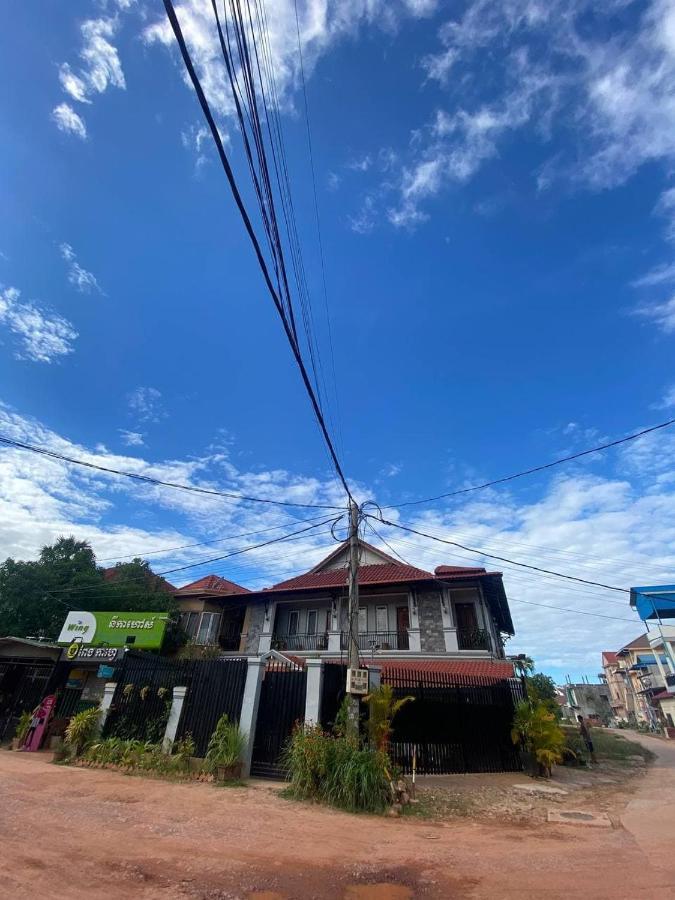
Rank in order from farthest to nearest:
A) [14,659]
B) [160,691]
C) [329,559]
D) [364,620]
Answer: [329,559] < [364,620] < [14,659] < [160,691]

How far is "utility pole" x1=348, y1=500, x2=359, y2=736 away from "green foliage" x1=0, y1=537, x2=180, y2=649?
14.1 meters

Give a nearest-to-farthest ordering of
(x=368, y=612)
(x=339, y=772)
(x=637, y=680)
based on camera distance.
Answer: (x=339, y=772), (x=368, y=612), (x=637, y=680)

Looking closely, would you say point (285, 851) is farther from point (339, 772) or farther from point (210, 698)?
point (210, 698)

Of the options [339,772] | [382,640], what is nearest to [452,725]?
[339,772]

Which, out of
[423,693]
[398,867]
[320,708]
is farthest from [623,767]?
[398,867]

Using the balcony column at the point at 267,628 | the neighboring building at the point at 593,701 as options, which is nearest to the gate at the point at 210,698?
the balcony column at the point at 267,628

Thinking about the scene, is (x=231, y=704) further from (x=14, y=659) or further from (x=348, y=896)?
(x=14, y=659)

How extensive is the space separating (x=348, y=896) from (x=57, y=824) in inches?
164

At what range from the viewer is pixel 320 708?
9617 millimetres

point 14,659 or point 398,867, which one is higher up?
point 14,659

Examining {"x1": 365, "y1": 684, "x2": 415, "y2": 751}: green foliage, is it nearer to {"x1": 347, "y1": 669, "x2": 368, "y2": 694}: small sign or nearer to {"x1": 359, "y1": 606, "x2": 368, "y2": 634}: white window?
{"x1": 347, "y1": 669, "x2": 368, "y2": 694}: small sign

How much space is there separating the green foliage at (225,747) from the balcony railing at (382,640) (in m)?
10.2

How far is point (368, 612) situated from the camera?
67.7ft

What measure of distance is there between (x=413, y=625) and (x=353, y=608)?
1039 cm
